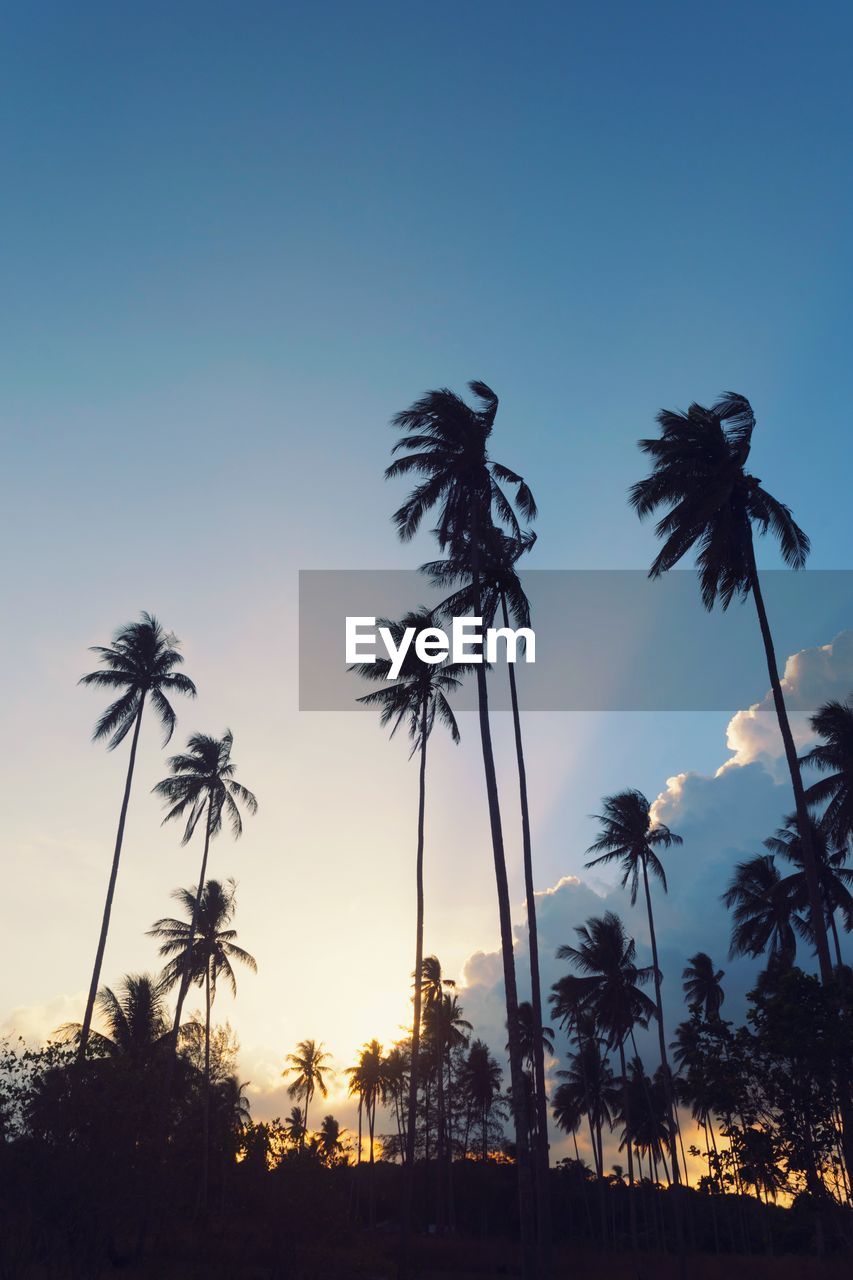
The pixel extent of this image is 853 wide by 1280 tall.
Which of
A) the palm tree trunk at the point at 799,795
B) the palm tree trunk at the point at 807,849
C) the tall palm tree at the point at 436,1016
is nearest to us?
the palm tree trunk at the point at 807,849

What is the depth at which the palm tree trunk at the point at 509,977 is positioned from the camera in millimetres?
21984

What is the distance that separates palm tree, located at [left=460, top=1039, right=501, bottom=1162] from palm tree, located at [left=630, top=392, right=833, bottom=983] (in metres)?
65.0

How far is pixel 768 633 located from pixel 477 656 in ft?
30.7

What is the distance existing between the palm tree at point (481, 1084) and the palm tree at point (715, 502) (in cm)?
6502

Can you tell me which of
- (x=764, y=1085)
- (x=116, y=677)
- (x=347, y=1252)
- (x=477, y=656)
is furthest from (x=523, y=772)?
(x=116, y=677)

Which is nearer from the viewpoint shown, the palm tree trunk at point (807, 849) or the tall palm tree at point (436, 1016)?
the palm tree trunk at point (807, 849)

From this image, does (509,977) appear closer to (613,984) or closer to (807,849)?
(807,849)

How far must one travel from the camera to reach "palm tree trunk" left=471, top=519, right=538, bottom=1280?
22.0 metres

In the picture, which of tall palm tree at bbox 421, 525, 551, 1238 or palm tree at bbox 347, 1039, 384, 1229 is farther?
palm tree at bbox 347, 1039, 384, 1229

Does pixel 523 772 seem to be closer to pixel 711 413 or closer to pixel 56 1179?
pixel 711 413

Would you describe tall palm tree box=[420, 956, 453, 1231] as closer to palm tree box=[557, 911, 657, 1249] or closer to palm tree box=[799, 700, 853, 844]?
palm tree box=[557, 911, 657, 1249]

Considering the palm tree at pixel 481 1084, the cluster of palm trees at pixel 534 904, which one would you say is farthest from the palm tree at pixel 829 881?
the palm tree at pixel 481 1084

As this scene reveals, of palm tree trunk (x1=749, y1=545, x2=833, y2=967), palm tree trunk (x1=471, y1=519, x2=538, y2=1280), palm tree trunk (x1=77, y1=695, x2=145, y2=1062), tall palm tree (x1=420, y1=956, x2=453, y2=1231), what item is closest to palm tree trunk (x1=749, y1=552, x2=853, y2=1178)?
palm tree trunk (x1=749, y1=545, x2=833, y2=967)

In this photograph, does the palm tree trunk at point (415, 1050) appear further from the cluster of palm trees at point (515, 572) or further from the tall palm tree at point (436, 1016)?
the tall palm tree at point (436, 1016)
